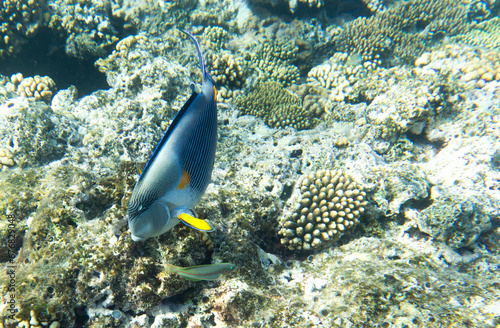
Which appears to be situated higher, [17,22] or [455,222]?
[17,22]

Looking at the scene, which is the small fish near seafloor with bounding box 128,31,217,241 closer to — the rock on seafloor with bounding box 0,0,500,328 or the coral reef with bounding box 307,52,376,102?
the rock on seafloor with bounding box 0,0,500,328

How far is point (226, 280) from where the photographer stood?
8.25 ft

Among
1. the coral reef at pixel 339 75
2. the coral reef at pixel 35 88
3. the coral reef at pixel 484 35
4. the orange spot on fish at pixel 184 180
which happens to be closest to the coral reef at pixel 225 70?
the coral reef at pixel 339 75

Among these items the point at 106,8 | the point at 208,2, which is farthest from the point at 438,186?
the point at 106,8

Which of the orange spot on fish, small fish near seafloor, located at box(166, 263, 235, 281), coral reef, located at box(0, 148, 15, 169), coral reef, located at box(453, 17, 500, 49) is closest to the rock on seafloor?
coral reef, located at box(0, 148, 15, 169)

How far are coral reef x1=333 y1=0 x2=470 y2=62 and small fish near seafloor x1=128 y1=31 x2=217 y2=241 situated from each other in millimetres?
8349

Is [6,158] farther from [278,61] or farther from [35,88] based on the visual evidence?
[278,61]

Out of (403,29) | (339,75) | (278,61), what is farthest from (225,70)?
(403,29)

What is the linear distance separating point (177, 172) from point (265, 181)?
2.72 metres

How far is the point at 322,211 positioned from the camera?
12.3 feet

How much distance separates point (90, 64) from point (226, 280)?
295 inches

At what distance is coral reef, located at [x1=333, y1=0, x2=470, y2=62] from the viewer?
801cm

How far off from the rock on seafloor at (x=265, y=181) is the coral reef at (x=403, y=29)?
10cm

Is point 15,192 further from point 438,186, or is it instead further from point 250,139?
point 438,186
